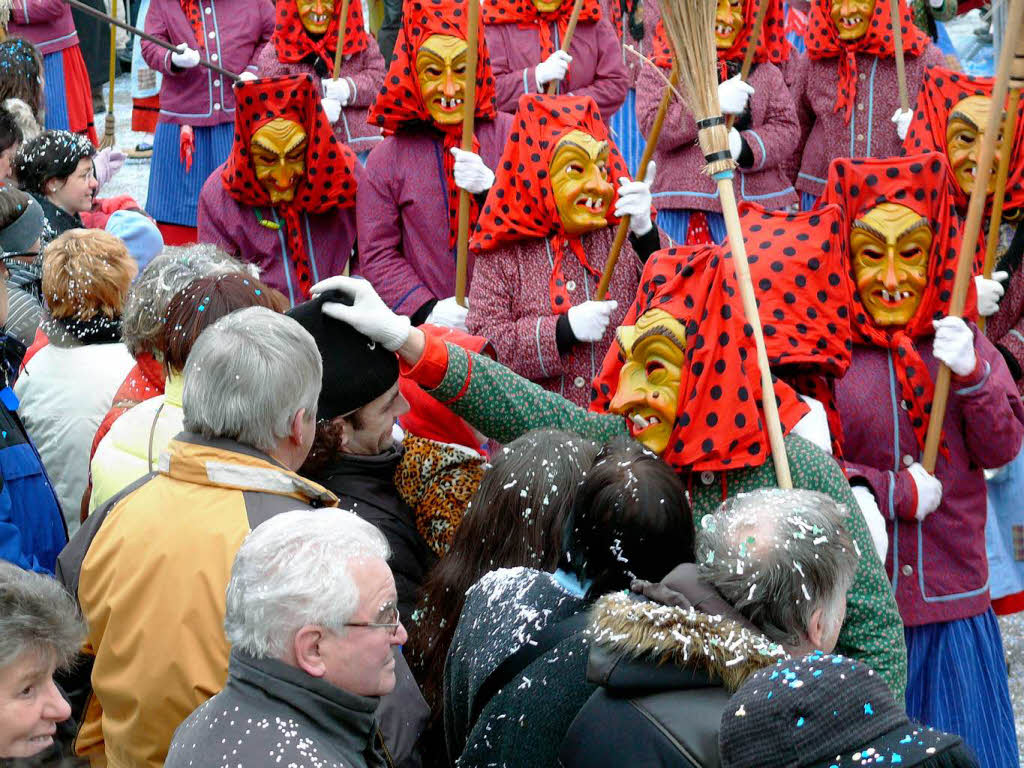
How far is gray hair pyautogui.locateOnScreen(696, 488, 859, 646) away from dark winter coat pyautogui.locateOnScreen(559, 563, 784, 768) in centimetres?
13

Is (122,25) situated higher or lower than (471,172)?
higher

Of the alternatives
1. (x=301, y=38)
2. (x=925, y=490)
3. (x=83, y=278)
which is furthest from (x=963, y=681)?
(x=301, y=38)

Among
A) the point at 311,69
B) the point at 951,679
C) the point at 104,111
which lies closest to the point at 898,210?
the point at 951,679

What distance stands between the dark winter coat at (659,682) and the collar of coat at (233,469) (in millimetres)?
665

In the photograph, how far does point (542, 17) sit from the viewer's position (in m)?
6.09

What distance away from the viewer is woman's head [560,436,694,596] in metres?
2.27

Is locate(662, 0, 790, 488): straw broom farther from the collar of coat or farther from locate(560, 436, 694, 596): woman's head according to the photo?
the collar of coat

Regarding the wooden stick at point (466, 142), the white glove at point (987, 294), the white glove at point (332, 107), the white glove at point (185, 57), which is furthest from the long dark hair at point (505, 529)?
the white glove at point (185, 57)

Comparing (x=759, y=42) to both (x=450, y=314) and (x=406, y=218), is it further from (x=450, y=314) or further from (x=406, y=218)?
(x=450, y=314)

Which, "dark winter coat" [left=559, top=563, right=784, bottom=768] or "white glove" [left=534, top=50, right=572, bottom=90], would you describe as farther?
"white glove" [left=534, top=50, right=572, bottom=90]

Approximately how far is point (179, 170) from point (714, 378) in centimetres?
526

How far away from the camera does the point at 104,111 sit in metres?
10.7

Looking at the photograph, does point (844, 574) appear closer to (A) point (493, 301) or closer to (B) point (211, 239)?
(A) point (493, 301)

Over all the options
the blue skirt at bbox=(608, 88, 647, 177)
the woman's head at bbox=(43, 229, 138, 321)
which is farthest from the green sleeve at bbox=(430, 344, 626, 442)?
→ the blue skirt at bbox=(608, 88, 647, 177)
